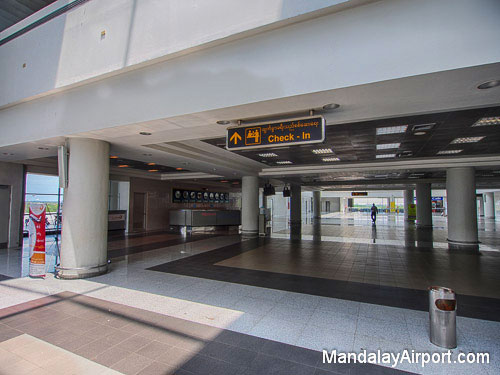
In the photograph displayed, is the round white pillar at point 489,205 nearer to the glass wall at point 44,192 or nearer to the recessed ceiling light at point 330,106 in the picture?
the recessed ceiling light at point 330,106

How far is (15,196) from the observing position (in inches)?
413

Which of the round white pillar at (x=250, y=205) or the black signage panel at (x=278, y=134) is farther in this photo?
the round white pillar at (x=250, y=205)

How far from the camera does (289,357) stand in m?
3.14

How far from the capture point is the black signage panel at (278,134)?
4305mm

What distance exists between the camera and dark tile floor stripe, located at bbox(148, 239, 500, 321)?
4723 mm

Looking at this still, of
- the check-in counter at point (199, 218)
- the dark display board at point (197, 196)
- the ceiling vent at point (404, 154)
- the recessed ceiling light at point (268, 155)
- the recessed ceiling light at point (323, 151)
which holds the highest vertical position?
the ceiling vent at point (404, 154)

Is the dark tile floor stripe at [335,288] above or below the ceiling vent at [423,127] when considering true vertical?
below

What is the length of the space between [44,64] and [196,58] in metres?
4.16

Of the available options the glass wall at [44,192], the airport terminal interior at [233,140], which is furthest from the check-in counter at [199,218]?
the airport terminal interior at [233,140]

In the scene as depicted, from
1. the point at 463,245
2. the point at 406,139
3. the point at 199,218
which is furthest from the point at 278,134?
the point at 199,218

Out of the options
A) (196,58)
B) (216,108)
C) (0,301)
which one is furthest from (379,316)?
(0,301)

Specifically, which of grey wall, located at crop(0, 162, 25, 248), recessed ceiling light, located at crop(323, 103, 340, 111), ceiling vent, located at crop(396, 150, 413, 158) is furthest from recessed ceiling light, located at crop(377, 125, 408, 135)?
grey wall, located at crop(0, 162, 25, 248)

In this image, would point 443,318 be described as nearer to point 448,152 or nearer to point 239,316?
point 239,316

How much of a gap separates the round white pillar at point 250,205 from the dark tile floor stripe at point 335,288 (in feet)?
24.1
